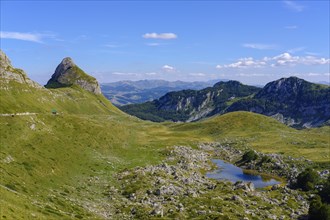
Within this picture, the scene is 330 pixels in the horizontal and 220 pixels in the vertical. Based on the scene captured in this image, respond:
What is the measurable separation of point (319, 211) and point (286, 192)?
2374 cm

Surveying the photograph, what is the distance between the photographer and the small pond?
107688 millimetres

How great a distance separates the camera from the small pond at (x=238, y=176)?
107688 millimetres

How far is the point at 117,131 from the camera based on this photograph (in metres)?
144

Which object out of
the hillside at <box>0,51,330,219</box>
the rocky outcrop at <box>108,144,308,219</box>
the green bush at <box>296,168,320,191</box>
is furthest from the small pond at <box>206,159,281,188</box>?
the green bush at <box>296,168,320,191</box>

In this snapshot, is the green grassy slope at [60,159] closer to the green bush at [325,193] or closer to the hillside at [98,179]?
the hillside at [98,179]

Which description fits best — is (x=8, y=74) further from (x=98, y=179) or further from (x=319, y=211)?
(x=319, y=211)

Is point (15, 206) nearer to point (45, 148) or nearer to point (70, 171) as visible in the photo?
point (70, 171)

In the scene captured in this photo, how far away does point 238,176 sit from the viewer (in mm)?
115438

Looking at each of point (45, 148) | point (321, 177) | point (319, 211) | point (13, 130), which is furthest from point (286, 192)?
point (13, 130)

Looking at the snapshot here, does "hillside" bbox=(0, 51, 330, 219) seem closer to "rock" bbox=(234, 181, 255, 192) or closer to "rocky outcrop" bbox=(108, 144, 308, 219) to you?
"rocky outcrop" bbox=(108, 144, 308, 219)

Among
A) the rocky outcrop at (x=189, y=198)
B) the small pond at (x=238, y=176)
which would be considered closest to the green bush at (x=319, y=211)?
the rocky outcrop at (x=189, y=198)

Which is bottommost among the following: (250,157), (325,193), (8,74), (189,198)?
(250,157)

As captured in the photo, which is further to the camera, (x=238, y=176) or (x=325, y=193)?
(x=238, y=176)

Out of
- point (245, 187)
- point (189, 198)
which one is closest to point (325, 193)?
point (245, 187)
